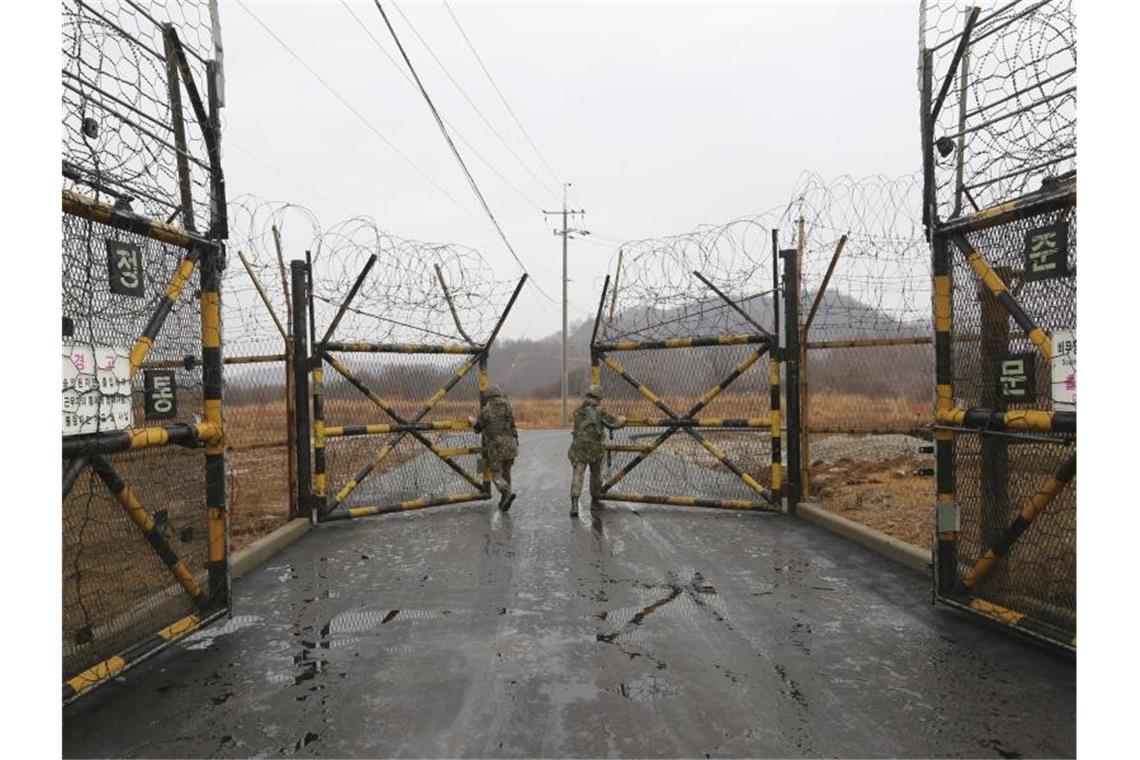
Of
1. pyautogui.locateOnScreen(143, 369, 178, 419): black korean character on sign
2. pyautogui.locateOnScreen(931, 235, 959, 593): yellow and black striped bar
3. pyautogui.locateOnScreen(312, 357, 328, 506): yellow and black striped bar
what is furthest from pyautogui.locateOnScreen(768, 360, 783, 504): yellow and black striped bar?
pyautogui.locateOnScreen(143, 369, 178, 419): black korean character on sign

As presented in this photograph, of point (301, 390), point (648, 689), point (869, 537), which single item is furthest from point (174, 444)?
point (869, 537)

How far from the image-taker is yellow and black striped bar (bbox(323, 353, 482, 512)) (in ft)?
27.2

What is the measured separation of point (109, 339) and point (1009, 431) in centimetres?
502

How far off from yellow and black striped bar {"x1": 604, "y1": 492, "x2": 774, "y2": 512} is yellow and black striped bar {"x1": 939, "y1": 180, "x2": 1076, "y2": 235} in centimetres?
447

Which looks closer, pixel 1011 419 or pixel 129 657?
pixel 129 657

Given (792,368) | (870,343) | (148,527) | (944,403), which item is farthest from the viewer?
(792,368)

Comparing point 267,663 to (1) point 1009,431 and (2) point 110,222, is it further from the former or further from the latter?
(1) point 1009,431

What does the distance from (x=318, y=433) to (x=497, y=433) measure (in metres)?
2.19

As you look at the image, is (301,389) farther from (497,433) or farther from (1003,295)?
(1003,295)

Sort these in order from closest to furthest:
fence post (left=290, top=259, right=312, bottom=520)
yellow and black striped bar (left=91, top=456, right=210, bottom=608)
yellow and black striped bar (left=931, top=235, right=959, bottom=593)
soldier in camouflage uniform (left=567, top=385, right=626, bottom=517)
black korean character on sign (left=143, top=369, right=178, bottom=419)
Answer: yellow and black striped bar (left=91, top=456, right=210, bottom=608), black korean character on sign (left=143, top=369, right=178, bottom=419), yellow and black striped bar (left=931, top=235, right=959, bottom=593), fence post (left=290, top=259, right=312, bottom=520), soldier in camouflage uniform (left=567, top=385, right=626, bottom=517)

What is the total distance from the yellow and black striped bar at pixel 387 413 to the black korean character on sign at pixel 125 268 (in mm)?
4403

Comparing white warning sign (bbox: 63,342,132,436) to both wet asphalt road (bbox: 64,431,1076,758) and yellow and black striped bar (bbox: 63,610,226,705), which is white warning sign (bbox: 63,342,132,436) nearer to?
yellow and black striped bar (bbox: 63,610,226,705)

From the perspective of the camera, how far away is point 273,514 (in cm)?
872

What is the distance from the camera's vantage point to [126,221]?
12.1 ft
